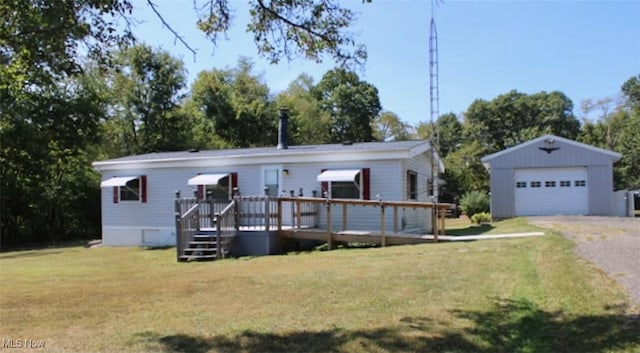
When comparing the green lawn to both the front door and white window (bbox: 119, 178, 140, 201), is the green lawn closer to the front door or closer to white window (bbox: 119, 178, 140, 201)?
the front door

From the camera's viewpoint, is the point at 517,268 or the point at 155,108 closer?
the point at 517,268

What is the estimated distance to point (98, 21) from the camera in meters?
5.48

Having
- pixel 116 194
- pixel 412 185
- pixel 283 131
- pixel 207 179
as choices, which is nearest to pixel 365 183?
pixel 412 185

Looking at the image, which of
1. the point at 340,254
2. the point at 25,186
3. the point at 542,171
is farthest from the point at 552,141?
the point at 25,186

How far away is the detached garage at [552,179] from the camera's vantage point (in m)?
19.3

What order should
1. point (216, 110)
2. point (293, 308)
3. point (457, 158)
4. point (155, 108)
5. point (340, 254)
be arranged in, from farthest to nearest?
point (457, 158) → point (216, 110) → point (155, 108) → point (340, 254) → point (293, 308)

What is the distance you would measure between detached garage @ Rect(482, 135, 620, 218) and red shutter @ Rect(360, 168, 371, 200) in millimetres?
8410

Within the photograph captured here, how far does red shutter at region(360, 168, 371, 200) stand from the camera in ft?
45.3

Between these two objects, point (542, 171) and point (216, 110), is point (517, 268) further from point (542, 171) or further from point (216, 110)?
point (216, 110)

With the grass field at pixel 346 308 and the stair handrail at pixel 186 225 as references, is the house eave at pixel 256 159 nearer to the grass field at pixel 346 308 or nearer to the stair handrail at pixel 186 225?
the stair handrail at pixel 186 225

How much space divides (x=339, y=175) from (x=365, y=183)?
29.0 inches

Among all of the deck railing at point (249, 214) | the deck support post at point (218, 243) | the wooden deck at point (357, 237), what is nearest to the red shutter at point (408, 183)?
the deck railing at point (249, 214)

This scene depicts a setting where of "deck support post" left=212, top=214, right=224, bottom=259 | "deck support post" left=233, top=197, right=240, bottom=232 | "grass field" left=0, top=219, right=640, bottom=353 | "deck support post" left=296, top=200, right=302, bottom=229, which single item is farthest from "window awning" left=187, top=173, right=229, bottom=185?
"grass field" left=0, top=219, right=640, bottom=353

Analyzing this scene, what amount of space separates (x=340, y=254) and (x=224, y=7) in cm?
596
